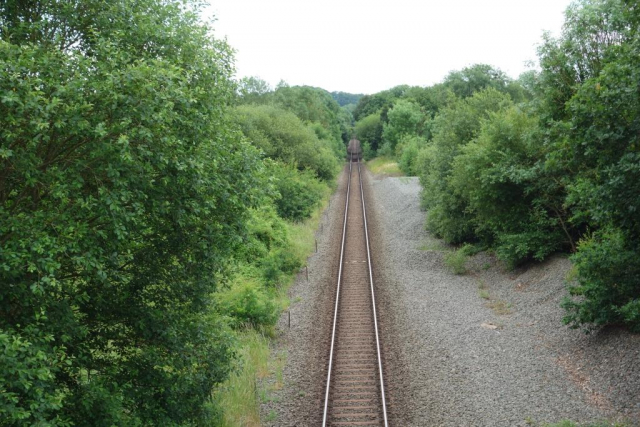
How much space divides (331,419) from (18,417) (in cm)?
739

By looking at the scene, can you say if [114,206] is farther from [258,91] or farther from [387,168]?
[258,91]

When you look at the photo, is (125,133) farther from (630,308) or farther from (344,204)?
(344,204)

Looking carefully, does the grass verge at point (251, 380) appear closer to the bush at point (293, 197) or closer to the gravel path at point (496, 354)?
the gravel path at point (496, 354)

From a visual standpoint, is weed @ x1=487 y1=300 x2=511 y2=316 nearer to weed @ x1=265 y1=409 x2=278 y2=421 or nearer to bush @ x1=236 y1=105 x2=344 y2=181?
weed @ x1=265 y1=409 x2=278 y2=421

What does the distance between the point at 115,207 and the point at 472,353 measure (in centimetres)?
1129

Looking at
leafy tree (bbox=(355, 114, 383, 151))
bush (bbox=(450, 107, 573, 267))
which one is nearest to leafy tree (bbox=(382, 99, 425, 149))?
leafy tree (bbox=(355, 114, 383, 151))

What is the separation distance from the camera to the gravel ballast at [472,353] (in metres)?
11.5

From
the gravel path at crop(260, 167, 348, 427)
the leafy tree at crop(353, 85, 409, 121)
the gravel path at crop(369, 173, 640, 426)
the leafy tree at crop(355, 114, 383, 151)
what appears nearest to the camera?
the gravel path at crop(369, 173, 640, 426)

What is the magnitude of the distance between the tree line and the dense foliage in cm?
689

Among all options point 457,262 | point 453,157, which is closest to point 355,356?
point 457,262

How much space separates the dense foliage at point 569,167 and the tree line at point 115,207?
22.6 feet

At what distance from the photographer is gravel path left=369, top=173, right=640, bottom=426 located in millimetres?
11336

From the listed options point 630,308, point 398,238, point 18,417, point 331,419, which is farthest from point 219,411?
point 398,238

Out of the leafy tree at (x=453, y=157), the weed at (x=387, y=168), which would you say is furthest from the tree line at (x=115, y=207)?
the weed at (x=387, y=168)
